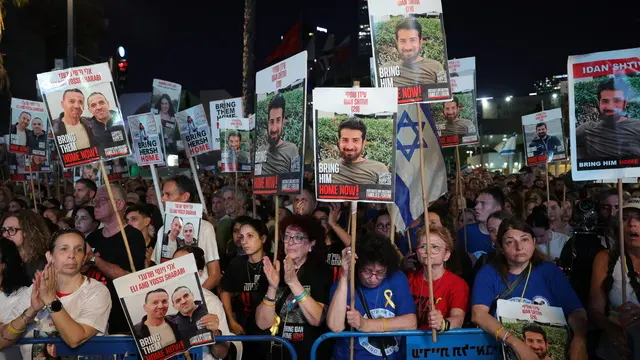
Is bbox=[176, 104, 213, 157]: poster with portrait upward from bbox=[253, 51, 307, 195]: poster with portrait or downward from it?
upward

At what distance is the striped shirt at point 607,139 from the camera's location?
14.4 ft

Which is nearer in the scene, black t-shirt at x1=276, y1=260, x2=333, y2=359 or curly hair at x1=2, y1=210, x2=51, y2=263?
black t-shirt at x1=276, y1=260, x2=333, y2=359

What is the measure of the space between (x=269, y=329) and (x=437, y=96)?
7.99 feet

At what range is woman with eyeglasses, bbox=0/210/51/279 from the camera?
5.05 meters

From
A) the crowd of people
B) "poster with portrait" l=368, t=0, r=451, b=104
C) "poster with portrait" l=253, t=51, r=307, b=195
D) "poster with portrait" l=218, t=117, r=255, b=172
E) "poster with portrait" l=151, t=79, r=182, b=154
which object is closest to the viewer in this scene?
the crowd of people

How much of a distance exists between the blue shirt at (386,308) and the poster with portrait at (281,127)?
46.2 inches

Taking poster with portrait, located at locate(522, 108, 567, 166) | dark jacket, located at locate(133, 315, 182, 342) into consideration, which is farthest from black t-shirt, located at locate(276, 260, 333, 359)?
poster with portrait, located at locate(522, 108, 567, 166)

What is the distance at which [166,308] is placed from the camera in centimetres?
413

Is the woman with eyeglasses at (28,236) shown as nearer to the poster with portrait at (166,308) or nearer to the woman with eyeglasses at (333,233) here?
the poster with portrait at (166,308)

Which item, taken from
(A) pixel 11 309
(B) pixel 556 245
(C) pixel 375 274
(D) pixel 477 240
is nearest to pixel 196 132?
(D) pixel 477 240

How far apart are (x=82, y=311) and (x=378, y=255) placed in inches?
90.0

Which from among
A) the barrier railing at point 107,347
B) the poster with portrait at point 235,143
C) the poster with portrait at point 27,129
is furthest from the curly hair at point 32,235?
the poster with portrait at point 27,129

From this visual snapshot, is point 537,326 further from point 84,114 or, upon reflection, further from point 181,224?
point 84,114

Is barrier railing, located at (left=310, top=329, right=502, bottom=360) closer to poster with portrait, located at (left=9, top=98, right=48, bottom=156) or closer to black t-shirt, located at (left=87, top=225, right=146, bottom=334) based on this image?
black t-shirt, located at (left=87, top=225, right=146, bottom=334)
